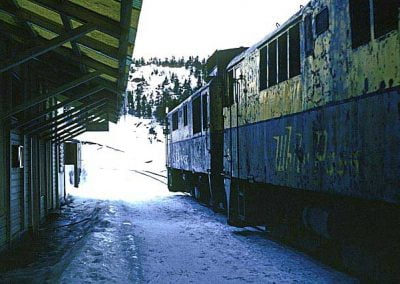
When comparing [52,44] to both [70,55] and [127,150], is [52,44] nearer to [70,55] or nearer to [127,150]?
[70,55]

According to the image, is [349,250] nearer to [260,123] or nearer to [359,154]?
[359,154]

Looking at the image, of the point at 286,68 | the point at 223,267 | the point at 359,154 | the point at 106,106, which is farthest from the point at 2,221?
the point at 106,106

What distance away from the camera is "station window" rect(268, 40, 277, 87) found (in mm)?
8250

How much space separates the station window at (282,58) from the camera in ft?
25.4

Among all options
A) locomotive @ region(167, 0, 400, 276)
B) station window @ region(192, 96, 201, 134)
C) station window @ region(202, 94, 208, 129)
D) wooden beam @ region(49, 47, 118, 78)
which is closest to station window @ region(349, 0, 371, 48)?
locomotive @ region(167, 0, 400, 276)

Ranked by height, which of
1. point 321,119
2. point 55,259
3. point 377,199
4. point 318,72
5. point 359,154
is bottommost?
point 55,259

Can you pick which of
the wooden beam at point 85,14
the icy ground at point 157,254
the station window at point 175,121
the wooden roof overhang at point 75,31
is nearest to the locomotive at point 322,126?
the icy ground at point 157,254

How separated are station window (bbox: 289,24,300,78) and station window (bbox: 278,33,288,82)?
0.23m

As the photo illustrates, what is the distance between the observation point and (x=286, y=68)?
7668mm

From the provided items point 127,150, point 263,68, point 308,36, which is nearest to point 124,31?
point 308,36

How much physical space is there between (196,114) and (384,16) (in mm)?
10802

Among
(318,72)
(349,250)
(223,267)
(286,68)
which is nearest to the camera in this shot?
(349,250)

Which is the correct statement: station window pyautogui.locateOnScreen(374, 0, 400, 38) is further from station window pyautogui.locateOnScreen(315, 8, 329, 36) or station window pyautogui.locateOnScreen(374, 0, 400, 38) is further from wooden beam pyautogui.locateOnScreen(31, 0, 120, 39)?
wooden beam pyautogui.locateOnScreen(31, 0, 120, 39)

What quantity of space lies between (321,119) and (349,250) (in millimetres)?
1623
